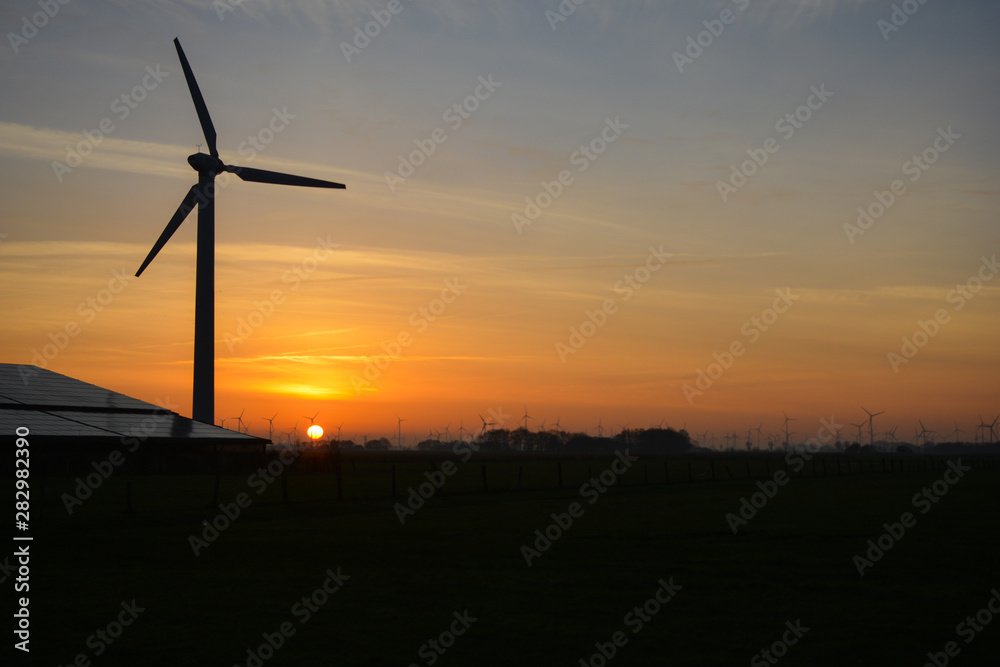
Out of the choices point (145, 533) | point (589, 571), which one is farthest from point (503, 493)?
point (589, 571)

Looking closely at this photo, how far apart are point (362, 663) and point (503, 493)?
34489mm

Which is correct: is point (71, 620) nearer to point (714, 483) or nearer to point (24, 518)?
point (24, 518)

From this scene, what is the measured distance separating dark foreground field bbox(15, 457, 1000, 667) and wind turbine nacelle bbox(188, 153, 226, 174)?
122ft

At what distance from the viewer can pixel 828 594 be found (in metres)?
15.4

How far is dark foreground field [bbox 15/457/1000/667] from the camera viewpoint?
11.7 meters
